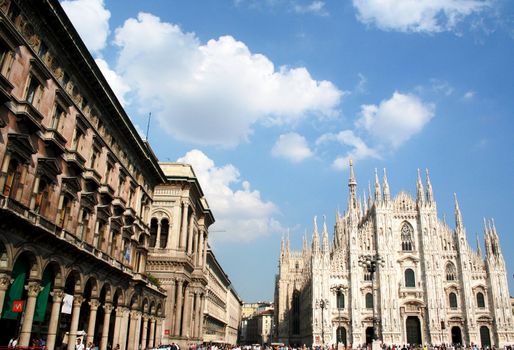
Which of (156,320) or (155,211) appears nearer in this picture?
(156,320)

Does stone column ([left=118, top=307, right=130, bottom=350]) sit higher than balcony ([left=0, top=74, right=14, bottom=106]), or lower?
lower

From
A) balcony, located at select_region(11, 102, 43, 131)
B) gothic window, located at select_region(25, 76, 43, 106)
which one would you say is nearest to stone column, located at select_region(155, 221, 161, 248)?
balcony, located at select_region(11, 102, 43, 131)

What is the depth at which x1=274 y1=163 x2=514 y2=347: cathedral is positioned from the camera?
7025 cm

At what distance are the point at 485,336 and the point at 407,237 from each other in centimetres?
1872

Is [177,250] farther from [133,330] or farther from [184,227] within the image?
[133,330]

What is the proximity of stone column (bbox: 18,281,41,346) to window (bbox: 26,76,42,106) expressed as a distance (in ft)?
27.3

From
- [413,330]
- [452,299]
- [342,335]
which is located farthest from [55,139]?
[452,299]

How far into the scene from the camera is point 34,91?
835 inches

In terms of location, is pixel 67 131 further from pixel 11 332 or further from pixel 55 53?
pixel 11 332

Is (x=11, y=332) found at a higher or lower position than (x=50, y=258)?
lower

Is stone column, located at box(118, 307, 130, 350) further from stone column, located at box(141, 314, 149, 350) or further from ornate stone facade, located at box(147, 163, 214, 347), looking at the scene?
ornate stone facade, located at box(147, 163, 214, 347)

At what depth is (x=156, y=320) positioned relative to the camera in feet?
140

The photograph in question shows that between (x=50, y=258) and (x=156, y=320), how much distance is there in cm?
2292

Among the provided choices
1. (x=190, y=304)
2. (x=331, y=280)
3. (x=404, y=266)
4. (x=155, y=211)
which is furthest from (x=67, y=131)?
(x=404, y=266)
